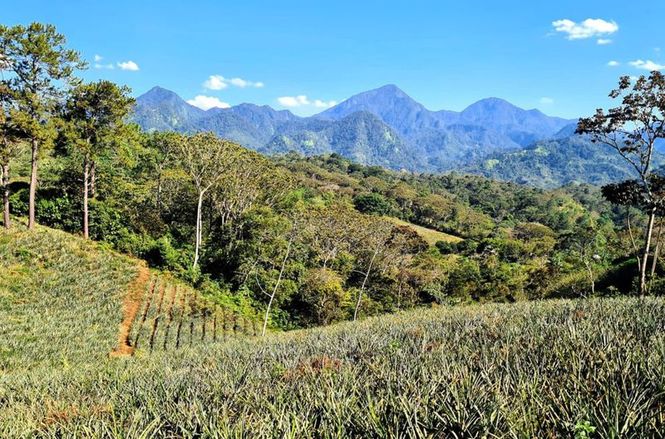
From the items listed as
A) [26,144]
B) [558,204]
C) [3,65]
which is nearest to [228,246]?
[26,144]

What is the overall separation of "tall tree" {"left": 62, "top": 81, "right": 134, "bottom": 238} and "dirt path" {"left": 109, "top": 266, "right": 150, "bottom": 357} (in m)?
6.67

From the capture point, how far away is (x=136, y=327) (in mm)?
21484

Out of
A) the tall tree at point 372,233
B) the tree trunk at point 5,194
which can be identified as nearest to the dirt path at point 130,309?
the tree trunk at point 5,194

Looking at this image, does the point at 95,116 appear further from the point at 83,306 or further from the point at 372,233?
the point at 372,233

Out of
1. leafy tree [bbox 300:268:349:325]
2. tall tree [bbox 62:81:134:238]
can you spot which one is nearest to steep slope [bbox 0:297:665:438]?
leafy tree [bbox 300:268:349:325]

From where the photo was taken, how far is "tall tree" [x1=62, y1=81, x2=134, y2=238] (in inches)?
1068

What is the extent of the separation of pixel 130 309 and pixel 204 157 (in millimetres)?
13409

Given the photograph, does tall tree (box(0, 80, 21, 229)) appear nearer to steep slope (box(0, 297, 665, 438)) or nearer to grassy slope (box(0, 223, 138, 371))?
grassy slope (box(0, 223, 138, 371))

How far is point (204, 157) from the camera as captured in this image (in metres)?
32.7

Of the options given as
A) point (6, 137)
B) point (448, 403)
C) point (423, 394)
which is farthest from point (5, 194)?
point (448, 403)

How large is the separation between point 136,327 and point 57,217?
16.1 m

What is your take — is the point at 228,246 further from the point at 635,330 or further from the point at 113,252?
the point at 635,330

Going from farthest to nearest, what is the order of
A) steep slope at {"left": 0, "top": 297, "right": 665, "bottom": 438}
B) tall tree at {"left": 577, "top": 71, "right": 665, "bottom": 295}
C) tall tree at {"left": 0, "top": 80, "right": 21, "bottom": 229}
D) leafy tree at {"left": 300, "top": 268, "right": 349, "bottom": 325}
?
1. leafy tree at {"left": 300, "top": 268, "right": 349, "bottom": 325}
2. tall tree at {"left": 0, "top": 80, "right": 21, "bottom": 229}
3. tall tree at {"left": 577, "top": 71, "right": 665, "bottom": 295}
4. steep slope at {"left": 0, "top": 297, "right": 665, "bottom": 438}

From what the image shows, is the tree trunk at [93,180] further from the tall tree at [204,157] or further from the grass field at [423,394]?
the grass field at [423,394]
